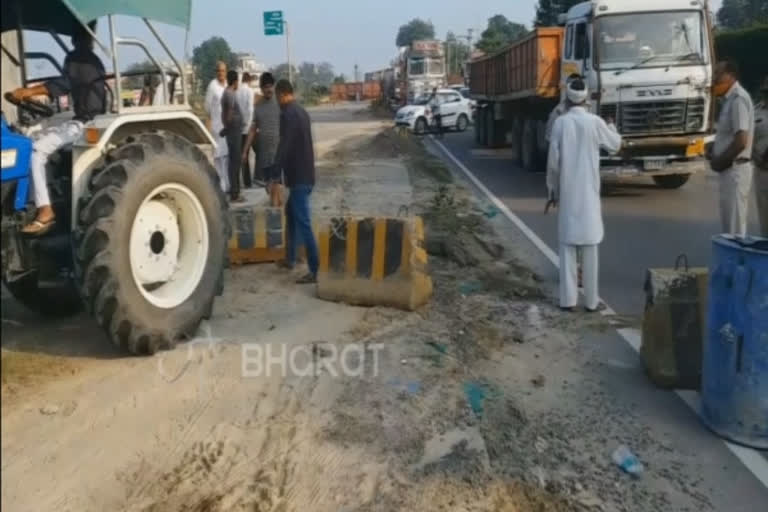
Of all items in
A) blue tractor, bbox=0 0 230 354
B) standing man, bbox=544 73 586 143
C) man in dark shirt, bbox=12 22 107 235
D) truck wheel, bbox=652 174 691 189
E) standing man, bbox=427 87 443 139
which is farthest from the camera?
standing man, bbox=427 87 443 139

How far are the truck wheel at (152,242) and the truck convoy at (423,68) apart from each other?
4222 centimetres

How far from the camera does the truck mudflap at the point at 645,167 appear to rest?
1349cm

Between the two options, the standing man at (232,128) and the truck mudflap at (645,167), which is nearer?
the standing man at (232,128)

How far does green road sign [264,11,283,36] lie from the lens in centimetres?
1897

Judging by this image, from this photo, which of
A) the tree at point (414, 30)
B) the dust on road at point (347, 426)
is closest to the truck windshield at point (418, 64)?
the dust on road at point (347, 426)

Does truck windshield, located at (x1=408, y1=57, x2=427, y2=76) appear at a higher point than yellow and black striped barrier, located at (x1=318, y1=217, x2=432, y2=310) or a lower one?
higher

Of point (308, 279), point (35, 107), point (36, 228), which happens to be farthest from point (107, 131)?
point (308, 279)

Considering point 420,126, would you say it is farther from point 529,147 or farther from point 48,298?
point 48,298

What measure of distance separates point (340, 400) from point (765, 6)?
53636 mm

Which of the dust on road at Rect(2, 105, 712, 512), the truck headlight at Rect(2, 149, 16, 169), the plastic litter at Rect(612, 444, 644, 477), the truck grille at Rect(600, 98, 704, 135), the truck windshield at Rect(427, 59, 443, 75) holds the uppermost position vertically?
the truck windshield at Rect(427, 59, 443, 75)

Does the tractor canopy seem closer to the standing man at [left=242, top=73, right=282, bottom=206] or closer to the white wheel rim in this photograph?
the white wheel rim

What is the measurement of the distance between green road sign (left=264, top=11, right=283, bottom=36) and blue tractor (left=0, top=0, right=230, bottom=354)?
13450 mm

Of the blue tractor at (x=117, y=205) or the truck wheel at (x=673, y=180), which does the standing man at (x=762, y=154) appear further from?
the truck wheel at (x=673, y=180)

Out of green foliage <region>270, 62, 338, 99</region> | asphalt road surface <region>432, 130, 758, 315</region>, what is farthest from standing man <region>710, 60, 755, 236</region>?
green foliage <region>270, 62, 338, 99</region>
